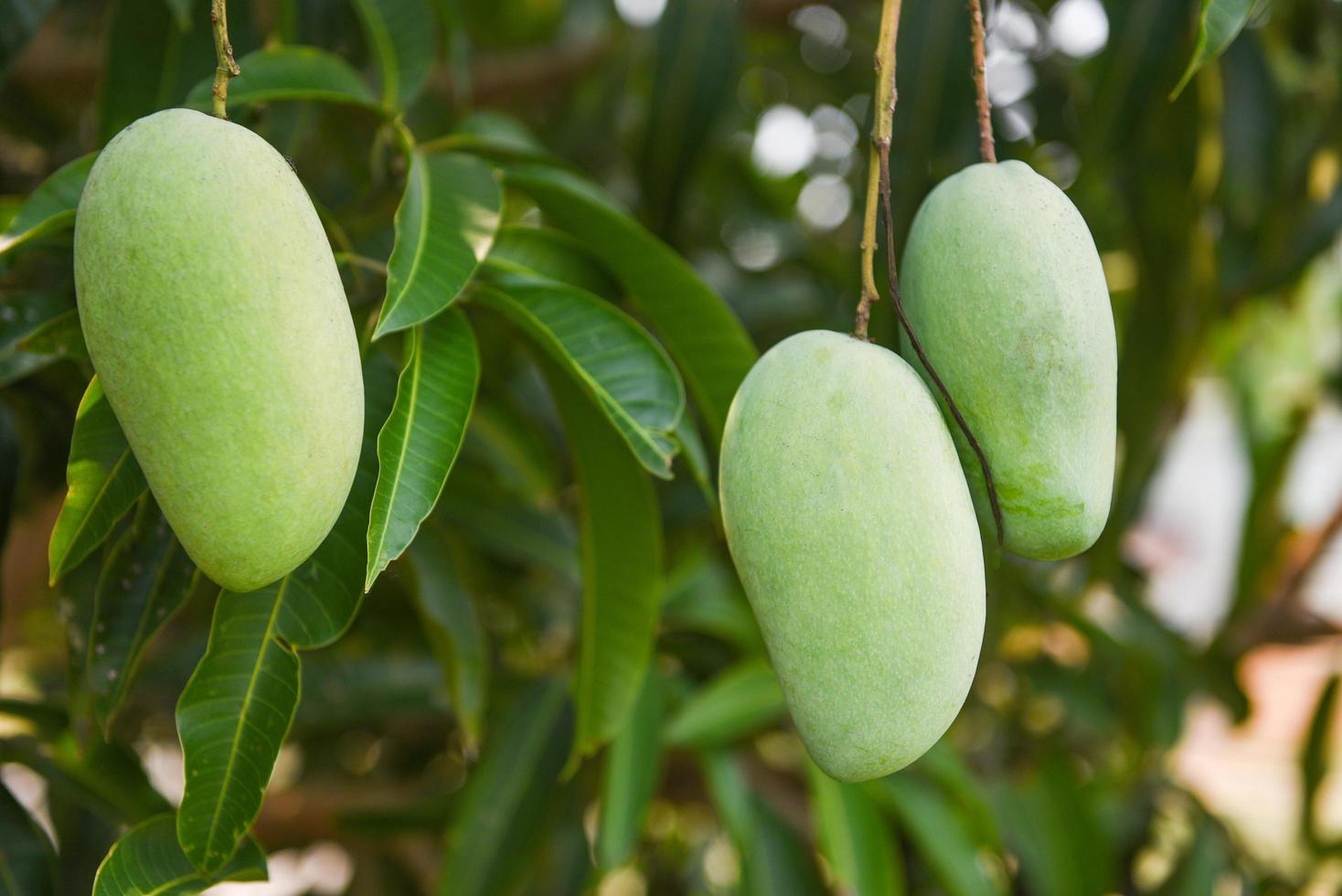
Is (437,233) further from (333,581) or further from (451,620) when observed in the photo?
(451,620)

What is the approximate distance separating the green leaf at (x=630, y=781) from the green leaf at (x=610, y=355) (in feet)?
1.55

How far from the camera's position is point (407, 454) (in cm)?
48

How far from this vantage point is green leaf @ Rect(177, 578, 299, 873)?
499 mm

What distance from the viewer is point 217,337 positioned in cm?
39

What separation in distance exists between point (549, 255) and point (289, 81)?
6.9 inches

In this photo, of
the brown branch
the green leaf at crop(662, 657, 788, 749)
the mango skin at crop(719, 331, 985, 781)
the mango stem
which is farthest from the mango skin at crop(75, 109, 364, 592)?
the green leaf at crop(662, 657, 788, 749)

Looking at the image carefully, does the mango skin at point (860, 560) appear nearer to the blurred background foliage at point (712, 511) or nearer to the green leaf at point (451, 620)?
the blurred background foliage at point (712, 511)

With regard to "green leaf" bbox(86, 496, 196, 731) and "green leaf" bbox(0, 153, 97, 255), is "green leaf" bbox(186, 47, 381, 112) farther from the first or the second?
"green leaf" bbox(86, 496, 196, 731)

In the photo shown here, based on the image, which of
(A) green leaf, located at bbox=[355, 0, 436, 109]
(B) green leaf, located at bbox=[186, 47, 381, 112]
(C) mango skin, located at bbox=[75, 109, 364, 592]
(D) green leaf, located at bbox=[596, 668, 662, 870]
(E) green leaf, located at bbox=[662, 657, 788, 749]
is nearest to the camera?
(C) mango skin, located at bbox=[75, 109, 364, 592]

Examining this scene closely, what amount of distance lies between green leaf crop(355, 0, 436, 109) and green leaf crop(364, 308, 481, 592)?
0.25m

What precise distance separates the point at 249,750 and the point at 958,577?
311 mm

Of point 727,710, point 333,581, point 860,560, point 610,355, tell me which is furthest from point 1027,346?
point 727,710

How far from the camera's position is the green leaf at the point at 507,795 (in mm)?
1021

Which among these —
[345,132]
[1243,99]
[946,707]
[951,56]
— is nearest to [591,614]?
[946,707]
